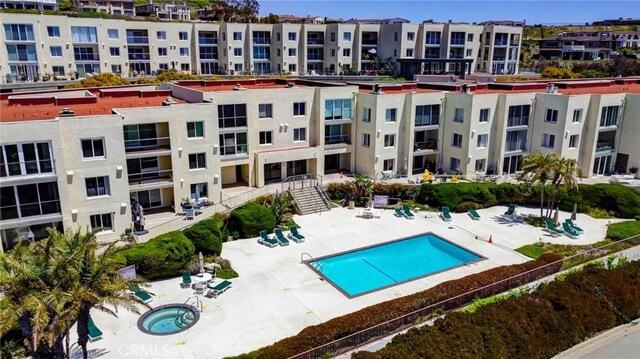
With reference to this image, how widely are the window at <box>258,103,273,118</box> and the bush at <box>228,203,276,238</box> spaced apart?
1023 centimetres

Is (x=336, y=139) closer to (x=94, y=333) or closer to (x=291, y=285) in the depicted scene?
(x=291, y=285)

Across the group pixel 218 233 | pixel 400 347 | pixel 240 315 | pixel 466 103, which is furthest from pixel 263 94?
pixel 400 347

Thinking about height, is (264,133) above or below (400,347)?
above

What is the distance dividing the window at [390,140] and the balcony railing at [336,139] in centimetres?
360

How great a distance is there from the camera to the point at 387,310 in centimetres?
2158

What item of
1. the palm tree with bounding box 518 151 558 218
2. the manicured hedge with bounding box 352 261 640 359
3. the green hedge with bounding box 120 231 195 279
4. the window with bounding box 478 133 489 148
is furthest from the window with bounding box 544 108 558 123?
the green hedge with bounding box 120 231 195 279

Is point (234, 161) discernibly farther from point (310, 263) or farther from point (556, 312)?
point (556, 312)

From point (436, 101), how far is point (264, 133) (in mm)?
16341

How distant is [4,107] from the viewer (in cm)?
3406

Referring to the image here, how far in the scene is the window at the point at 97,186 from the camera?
28641 mm

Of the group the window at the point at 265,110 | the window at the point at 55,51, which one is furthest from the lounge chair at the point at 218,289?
the window at the point at 55,51

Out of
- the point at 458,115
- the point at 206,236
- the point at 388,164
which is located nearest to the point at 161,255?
the point at 206,236

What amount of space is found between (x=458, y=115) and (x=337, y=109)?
1124 cm

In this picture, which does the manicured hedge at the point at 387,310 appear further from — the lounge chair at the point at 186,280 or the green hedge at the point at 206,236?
the green hedge at the point at 206,236
